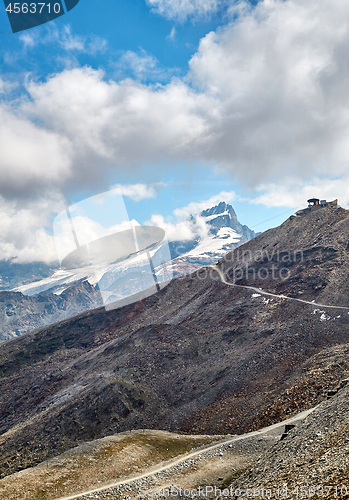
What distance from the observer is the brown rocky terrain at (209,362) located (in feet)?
132

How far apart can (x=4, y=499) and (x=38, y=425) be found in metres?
27.8

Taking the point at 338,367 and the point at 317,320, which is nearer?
the point at 338,367

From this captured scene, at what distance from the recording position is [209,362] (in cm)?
5744

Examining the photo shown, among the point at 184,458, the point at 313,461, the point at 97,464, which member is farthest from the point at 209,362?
the point at 313,461

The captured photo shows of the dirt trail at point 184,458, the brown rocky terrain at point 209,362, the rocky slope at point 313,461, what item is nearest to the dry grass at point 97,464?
the dirt trail at point 184,458

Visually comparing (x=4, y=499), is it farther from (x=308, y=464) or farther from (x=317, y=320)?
(x=317, y=320)

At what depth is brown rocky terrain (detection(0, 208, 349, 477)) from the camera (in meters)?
40.2

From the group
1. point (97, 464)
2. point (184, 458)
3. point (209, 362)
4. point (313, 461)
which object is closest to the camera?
point (313, 461)

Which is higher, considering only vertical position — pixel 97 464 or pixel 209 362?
pixel 97 464

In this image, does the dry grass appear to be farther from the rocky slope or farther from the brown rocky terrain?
the rocky slope

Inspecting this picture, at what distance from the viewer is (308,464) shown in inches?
582

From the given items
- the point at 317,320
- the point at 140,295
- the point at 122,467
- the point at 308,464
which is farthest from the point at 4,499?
the point at 140,295

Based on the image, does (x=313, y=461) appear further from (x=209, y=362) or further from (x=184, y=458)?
(x=209, y=362)

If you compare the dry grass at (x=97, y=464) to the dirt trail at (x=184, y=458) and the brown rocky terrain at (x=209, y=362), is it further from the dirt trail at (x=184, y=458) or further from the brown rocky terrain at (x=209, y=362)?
the brown rocky terrain at (x=209, y=362)
